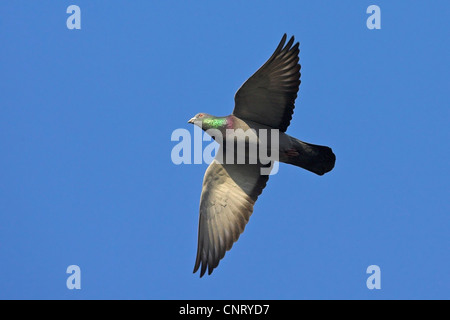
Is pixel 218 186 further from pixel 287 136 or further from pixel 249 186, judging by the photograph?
pixel 287 136

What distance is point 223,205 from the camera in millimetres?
14688

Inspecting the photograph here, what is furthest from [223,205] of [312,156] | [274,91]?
[274,91]

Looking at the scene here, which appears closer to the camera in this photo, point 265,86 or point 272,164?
point 265,86

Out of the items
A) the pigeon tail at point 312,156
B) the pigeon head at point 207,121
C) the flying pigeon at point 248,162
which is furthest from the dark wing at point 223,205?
the pigeon tail at point 312,156

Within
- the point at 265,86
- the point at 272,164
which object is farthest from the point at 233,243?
the point at 265,86

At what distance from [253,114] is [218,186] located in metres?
1.75

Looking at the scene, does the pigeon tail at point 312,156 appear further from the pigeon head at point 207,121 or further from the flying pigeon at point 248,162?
the pigeon head at point 207,121

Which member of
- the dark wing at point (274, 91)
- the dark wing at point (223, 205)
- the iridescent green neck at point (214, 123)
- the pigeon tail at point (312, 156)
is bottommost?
the dark wing at point (223, 205)

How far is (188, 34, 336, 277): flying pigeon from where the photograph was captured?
1342cm

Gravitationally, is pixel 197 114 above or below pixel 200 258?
above

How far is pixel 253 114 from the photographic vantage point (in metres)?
13.9

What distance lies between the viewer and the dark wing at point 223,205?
47.0 feet

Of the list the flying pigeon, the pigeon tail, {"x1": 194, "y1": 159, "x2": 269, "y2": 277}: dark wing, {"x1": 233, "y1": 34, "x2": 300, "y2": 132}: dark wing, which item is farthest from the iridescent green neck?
the pigeon tail

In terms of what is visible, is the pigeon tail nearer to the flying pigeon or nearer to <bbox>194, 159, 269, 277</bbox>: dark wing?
the flying pigeon
